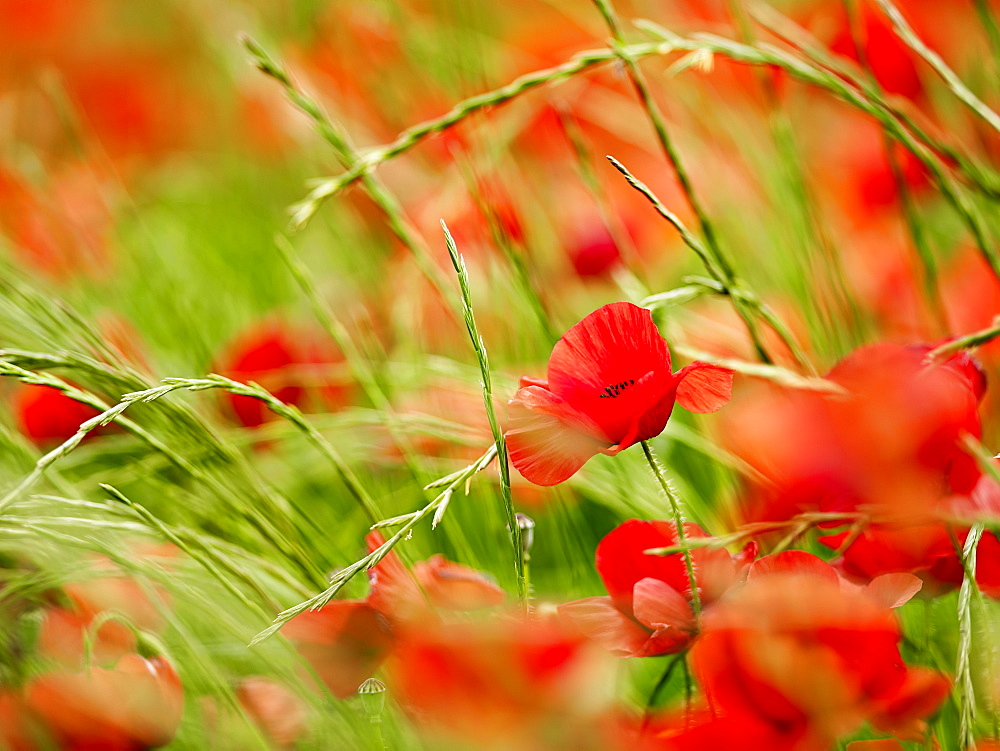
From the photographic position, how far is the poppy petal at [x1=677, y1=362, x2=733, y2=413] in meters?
0.27

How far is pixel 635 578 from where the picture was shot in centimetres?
28

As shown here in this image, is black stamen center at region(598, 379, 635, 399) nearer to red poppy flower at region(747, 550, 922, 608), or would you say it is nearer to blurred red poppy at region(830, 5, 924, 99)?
red poppy flower at region(747, 550, 922, 608)

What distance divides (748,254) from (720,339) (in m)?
0.17

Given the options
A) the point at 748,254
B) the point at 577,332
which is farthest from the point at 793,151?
the point at 577,332

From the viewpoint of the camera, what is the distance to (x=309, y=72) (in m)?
1.09

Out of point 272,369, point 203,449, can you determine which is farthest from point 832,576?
point 272,369

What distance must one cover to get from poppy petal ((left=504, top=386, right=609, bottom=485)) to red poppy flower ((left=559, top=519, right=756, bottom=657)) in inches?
0.9

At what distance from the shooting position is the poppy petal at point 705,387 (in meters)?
0.27

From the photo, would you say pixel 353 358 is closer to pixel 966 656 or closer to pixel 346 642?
pixel 346 642

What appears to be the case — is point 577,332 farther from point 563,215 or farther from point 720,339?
point 563,215

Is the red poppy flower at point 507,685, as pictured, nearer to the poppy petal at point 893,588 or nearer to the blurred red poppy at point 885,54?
the poppy petal at point 893,588

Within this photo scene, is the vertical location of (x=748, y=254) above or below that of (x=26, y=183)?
below


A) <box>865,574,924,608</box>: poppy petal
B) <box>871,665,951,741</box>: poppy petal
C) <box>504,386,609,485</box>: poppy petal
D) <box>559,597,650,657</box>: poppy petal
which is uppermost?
<box>504,386,609,485</box>: poppy petal

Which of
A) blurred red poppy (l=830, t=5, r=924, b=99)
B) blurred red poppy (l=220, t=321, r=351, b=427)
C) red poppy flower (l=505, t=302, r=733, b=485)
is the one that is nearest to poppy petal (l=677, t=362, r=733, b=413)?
red poppy flower (l=505, t=302, r=733, b=485)
